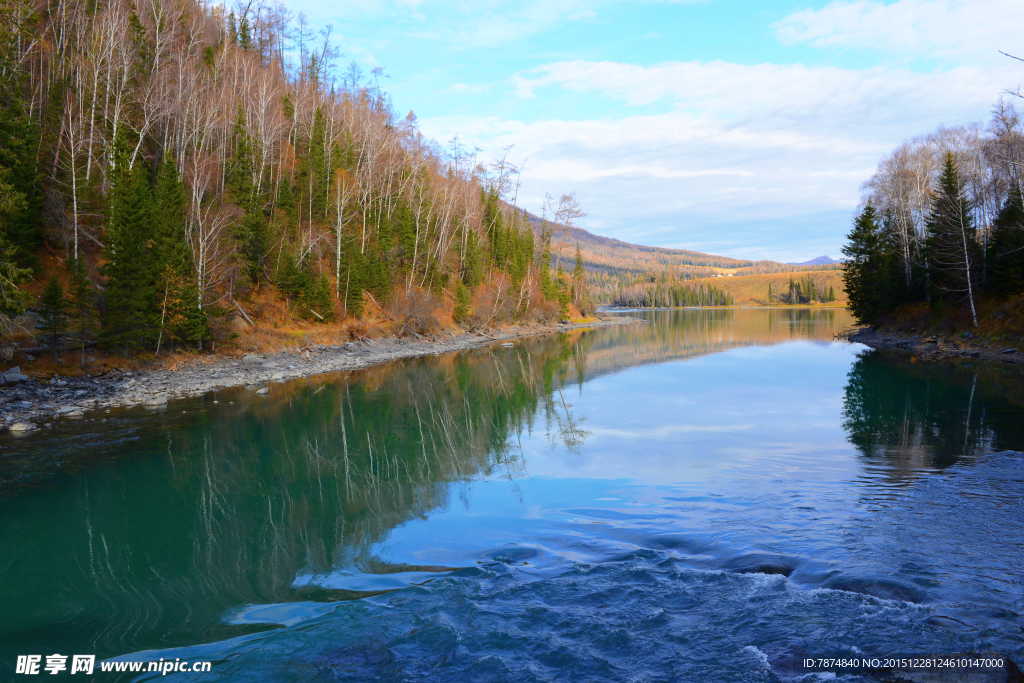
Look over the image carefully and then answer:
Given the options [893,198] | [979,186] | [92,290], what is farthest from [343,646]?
[893,198]

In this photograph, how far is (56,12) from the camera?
104 ft

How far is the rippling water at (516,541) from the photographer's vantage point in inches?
221

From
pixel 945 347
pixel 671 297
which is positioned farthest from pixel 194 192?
pixel 671 297

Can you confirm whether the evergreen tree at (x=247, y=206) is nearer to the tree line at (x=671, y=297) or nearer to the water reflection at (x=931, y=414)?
the water reflection at (x=931, y=414)

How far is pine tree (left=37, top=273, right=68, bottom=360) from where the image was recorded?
20969 millimetres

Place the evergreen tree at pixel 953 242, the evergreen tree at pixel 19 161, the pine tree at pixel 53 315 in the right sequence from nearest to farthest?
the pine tree at pixel 53 315, the evergreen tree at pixel 19 161, the evergreen tree at pixel 953 242

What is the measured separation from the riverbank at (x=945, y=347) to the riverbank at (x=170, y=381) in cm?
3253

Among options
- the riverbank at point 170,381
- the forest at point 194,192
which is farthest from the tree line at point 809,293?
the riverbank at point 170,381

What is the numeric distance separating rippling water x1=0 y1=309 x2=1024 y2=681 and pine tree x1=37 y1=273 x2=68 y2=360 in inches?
282

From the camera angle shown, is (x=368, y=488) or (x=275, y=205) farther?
(x=275, y=205)

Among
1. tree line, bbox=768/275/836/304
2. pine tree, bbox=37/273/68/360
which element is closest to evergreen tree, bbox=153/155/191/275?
pine tree, bbox=37/273/68/360

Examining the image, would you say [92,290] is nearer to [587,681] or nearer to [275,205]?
[275,205]

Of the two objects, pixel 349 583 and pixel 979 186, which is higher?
pixel 979 186

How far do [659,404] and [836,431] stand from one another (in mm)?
6380
